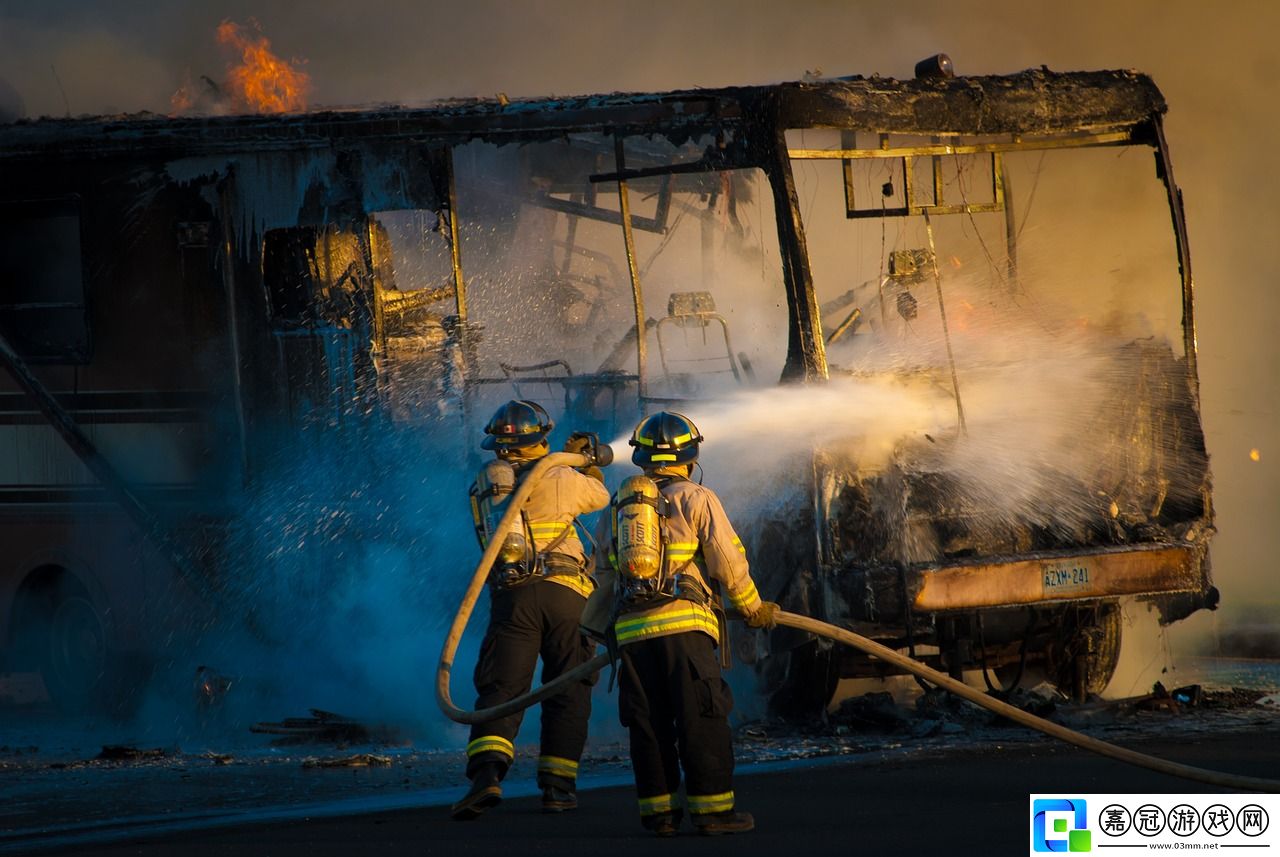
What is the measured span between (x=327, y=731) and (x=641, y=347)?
2.74m

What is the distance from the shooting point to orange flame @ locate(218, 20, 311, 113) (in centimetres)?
1593

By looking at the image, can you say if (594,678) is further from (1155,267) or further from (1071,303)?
(1155,267)

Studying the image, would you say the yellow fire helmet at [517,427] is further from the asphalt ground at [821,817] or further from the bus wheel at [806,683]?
the bus wheel at [806,683]

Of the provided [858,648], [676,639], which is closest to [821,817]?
[858,648]

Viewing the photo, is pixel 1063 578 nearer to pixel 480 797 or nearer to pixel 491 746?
pixel 491 746

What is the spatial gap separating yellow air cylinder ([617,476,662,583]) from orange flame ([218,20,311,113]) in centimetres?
914

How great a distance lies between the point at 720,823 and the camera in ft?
22.4

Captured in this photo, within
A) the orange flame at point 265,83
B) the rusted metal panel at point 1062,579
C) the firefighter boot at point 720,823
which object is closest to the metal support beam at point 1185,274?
the rusted metal panel at point 1062,579

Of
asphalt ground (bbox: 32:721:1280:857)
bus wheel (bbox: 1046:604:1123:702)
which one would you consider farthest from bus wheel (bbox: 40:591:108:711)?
bus wheel (bbox: 1046:604:1123:702)

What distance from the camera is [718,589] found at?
727 centimetres

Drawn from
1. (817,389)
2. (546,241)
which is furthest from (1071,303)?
(546,241)

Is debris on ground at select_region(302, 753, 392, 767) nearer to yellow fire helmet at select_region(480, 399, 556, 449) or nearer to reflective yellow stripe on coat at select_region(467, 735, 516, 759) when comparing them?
reflective yellow stripe on coat at select_region(467, 735, 516, 759)

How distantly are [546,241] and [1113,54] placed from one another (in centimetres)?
885

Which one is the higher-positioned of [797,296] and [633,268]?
[633,268]
